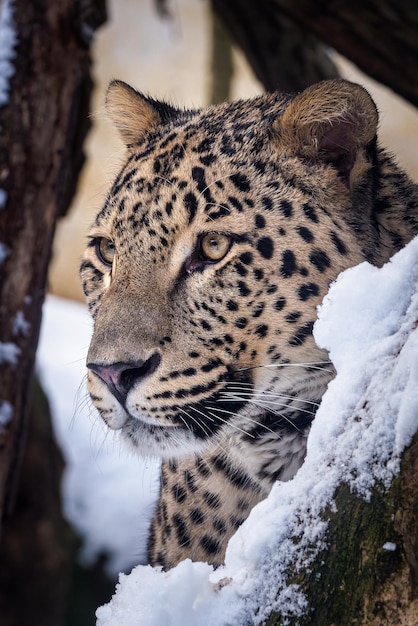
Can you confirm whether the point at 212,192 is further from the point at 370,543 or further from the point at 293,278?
the point at 370,543

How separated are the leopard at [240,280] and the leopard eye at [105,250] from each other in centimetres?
19

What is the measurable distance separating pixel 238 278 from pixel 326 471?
4.15 ft

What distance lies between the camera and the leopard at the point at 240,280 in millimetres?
3258

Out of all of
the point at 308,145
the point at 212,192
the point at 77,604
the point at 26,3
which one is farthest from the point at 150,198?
the point at 77,604

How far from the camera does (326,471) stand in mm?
2211

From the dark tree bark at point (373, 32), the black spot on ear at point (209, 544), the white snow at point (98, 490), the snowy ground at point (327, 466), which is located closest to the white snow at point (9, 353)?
the black spot on ear at point (209, 544)

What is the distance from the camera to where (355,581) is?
2.10 meters

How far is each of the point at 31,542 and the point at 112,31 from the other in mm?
14863

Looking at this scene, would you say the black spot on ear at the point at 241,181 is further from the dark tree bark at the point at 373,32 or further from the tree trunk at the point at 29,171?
the dark tree bark at the point at 373,32

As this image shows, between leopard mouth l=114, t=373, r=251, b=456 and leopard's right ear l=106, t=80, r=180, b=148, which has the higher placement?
leopard's right ear l=106, t=80, r=180, b=148

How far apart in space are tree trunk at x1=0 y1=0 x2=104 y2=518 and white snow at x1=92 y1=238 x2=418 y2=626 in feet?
10.4

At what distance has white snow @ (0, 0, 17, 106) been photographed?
529 centimetres

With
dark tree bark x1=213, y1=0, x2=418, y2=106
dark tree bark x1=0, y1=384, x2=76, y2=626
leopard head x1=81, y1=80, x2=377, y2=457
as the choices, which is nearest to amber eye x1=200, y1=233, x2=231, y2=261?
leopard head x1=81, y1=80, x2=377, y2=457

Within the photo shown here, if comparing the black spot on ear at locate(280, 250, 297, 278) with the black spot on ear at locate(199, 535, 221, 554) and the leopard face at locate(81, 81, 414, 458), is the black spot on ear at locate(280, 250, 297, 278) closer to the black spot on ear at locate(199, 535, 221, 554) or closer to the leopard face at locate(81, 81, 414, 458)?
the leopard face at locate(81, 81, 414, 458)
